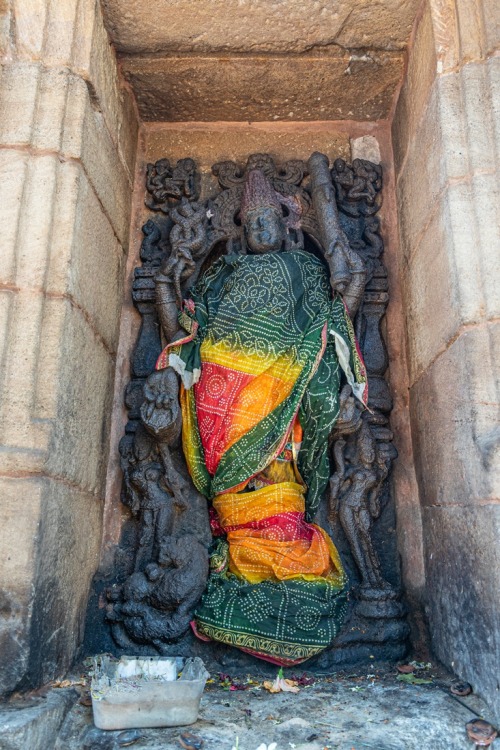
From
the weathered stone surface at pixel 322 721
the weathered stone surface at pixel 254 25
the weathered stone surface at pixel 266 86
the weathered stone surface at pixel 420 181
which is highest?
the weathered stone surface at pixel 254 25

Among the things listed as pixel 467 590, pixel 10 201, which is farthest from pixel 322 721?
pixel 10 201

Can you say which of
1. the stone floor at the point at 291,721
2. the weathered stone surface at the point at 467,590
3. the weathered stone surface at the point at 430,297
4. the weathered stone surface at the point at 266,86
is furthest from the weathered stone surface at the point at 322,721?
the weathered stone surface at the point at 266,86

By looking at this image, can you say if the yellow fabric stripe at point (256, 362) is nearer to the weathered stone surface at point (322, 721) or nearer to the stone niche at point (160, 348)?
the stone niche at point (160, 348)

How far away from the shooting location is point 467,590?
8.84 feet

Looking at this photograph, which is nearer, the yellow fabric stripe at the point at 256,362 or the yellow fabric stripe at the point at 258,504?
the yellow fabric stripe at the point at 258,504

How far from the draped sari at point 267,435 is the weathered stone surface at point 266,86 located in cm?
103

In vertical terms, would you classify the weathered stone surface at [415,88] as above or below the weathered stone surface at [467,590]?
above

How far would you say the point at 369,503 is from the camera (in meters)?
3.47

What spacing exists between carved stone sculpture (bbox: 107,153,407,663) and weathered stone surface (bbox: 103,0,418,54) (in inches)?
25.8

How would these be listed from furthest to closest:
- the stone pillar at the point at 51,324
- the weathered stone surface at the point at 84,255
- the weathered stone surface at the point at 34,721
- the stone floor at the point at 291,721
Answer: the weathered stone surface at the point at 84,255 < the stone pillar at the point at 51,324 < the stone floor at the point at 291,721 < the weathered stone surface at the point at 34,721

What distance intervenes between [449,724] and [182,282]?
8.25 feet

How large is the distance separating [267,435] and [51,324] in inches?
47.6

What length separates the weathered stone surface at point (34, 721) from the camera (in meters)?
2.10

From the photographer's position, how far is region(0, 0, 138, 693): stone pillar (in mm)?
2553
